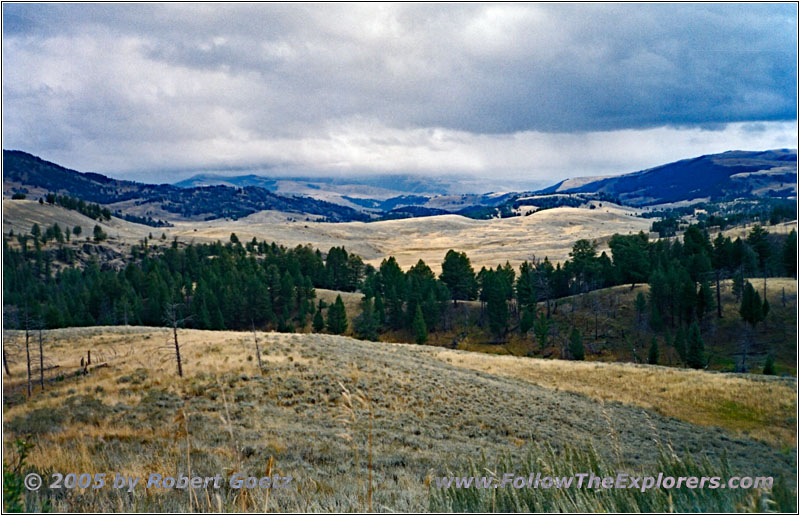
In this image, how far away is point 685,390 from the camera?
1233 inches

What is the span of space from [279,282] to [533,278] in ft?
158

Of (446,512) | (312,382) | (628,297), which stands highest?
(446,512)

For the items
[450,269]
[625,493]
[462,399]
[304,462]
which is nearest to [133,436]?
[304,462]

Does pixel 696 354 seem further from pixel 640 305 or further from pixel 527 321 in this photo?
pixel 527 321

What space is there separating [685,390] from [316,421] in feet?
92.5

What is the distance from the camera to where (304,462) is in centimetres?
912

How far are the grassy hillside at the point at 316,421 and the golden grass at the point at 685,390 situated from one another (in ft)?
0.97

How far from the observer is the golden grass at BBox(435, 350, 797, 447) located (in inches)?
1005

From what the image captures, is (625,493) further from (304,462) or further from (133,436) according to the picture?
(133,436)

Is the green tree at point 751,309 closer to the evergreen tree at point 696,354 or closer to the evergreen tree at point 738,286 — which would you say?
the evergreen tree at point 738,286

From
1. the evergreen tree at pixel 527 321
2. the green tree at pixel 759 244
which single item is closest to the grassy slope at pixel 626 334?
the evergreen tree at pixel 527 321

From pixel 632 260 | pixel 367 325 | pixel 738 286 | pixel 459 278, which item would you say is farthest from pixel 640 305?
pixel 367 325

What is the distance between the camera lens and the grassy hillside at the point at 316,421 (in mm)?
6340

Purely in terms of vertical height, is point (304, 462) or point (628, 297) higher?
point (304, 462)
